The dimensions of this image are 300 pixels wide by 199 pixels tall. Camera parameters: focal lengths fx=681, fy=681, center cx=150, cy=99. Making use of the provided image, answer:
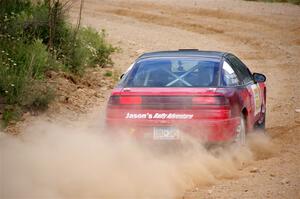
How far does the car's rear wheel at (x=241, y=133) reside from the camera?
870 cm

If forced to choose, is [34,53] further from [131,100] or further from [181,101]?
[181,101]

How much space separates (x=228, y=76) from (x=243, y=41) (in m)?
16.0

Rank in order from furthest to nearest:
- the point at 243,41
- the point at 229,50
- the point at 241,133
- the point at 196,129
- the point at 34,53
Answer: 1. the point at 243,41
2. the point at 229,50
3. the point at 34,53
4. the point at 241,133
5. the point at 196,129

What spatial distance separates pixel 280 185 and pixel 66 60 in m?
8.33

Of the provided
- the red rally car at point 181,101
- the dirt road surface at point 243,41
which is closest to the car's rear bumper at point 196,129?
the red rally car at point 181,101

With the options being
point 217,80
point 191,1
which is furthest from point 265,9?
point 217,80

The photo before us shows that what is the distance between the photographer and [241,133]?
8953mm

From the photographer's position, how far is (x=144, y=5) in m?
32.8

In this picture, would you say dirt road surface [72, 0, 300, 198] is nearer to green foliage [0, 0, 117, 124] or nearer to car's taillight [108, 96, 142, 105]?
car's taillight [108, 96, 142, 105]

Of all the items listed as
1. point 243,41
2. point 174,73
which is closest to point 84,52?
point 174,73

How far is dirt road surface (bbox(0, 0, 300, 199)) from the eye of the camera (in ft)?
24.3

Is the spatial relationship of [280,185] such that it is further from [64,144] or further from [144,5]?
[144,5]

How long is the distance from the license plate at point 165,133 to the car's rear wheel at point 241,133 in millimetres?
826

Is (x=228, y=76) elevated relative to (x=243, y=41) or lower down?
elevated
